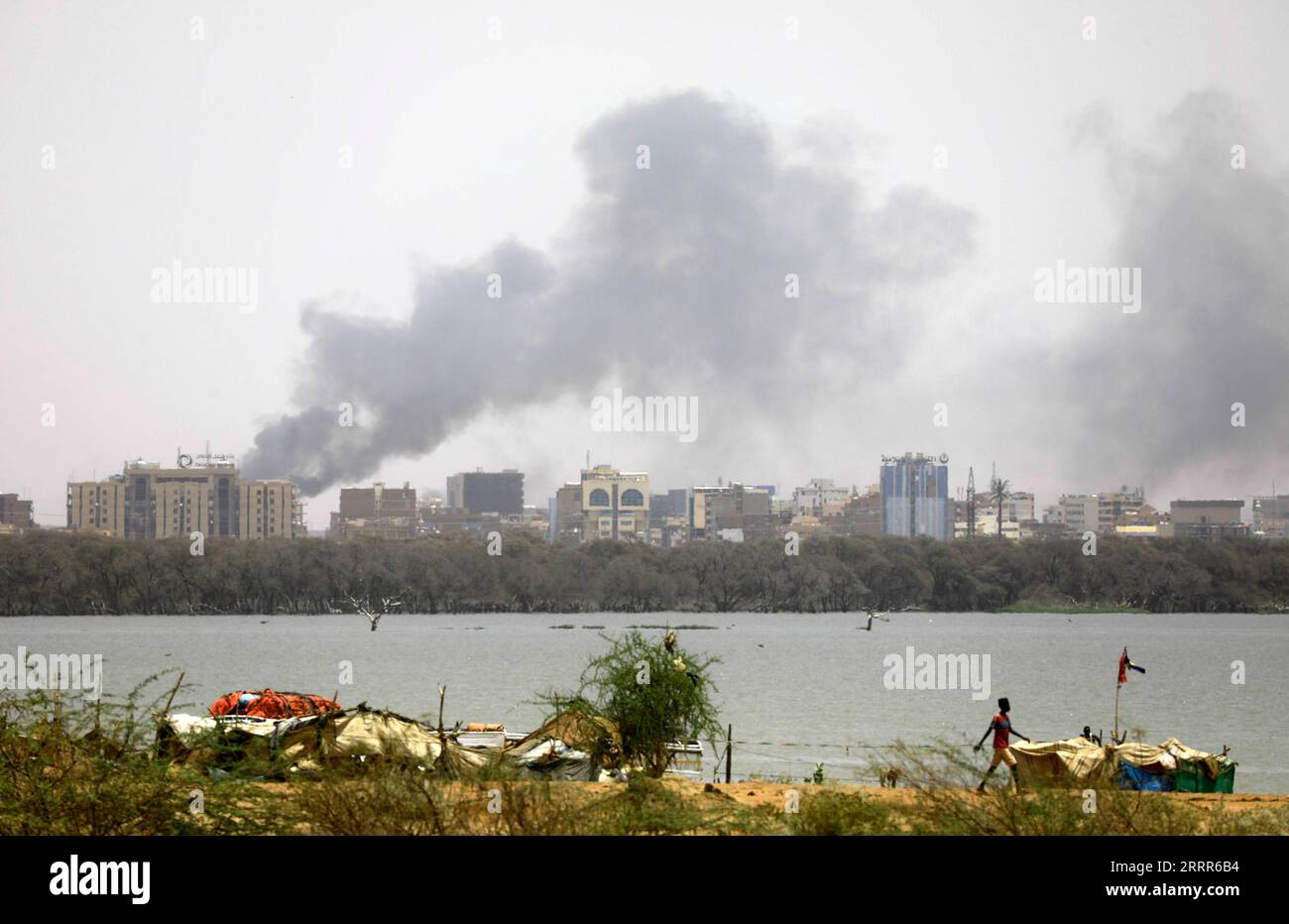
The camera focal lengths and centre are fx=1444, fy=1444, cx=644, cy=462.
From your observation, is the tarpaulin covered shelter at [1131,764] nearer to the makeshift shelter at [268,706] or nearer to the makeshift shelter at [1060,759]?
the makeshift shelter at [1060,759]

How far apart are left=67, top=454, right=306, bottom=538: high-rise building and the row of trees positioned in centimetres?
2529

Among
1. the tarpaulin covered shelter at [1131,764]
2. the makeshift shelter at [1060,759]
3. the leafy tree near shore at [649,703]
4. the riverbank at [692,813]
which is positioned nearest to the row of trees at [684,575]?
the leafy tree near shore at [649,703]

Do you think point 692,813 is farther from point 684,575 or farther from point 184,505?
point 184,505

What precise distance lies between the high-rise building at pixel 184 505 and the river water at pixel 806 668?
39.4 m

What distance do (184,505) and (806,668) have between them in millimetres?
126647

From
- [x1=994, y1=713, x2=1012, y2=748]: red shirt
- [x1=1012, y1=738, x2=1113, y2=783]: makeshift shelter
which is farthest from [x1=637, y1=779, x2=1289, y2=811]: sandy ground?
[x1=994, y1=713, x2=1012, y2=748]: red shirt

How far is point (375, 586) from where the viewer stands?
152 metres

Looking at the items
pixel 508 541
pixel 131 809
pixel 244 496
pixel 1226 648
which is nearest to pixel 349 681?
pixel 131 809

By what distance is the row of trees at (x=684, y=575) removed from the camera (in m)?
147

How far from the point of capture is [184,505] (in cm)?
18862

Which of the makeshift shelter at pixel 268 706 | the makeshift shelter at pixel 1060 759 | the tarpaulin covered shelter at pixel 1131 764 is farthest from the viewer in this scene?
the makeshift shelter at pixel 268 706

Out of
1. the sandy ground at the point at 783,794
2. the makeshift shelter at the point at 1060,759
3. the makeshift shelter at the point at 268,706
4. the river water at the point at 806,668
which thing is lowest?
the river water at the point at 806,668
